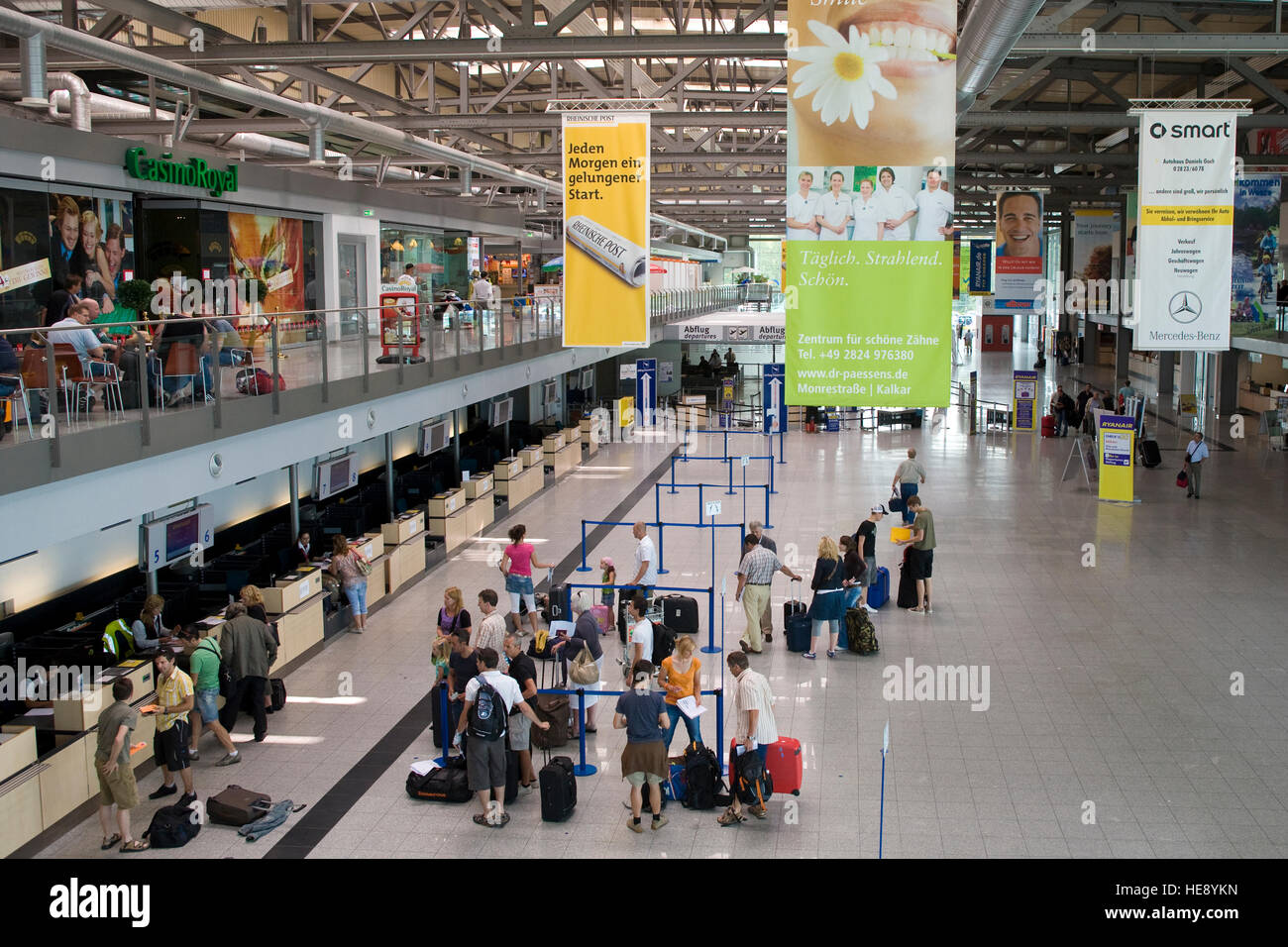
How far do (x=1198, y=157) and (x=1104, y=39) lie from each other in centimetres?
187

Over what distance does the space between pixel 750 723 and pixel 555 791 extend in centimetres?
159

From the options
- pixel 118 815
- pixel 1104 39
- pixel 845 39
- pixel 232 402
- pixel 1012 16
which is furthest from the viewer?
pixel 1104 39

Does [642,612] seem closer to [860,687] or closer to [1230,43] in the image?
[860,687]

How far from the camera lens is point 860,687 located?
12.2 metres

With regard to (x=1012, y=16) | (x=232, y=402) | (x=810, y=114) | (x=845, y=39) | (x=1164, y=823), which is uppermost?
(x=1012, y=16)

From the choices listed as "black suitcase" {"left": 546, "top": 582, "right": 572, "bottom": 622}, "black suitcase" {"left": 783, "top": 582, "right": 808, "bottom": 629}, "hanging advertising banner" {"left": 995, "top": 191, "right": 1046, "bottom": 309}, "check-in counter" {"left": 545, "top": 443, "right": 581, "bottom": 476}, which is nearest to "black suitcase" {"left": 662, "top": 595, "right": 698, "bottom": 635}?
"black suitcase" {"left": 783, "top": 582, "right": 808, "bottom": 629}

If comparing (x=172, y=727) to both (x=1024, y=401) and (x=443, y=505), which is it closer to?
(x=443, y=505)

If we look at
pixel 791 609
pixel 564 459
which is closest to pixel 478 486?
pixel 564 459

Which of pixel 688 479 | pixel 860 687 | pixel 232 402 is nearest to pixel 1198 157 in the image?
pixel 860 687

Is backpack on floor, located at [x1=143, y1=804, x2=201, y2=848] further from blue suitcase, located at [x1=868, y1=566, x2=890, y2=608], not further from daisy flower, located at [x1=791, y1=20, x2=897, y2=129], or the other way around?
blue suitcase, located at [x1=868, y1=566, x2=890, y2=608]

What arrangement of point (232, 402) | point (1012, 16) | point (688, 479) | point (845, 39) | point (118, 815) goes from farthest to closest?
point (688, 479) < point (232, 402) < point (1012, 16) < point (118, 815) < point (845, 39)

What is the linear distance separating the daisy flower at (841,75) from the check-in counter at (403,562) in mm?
10201

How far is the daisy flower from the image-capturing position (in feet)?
26.0

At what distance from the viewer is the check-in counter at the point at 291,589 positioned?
13.1 metres
